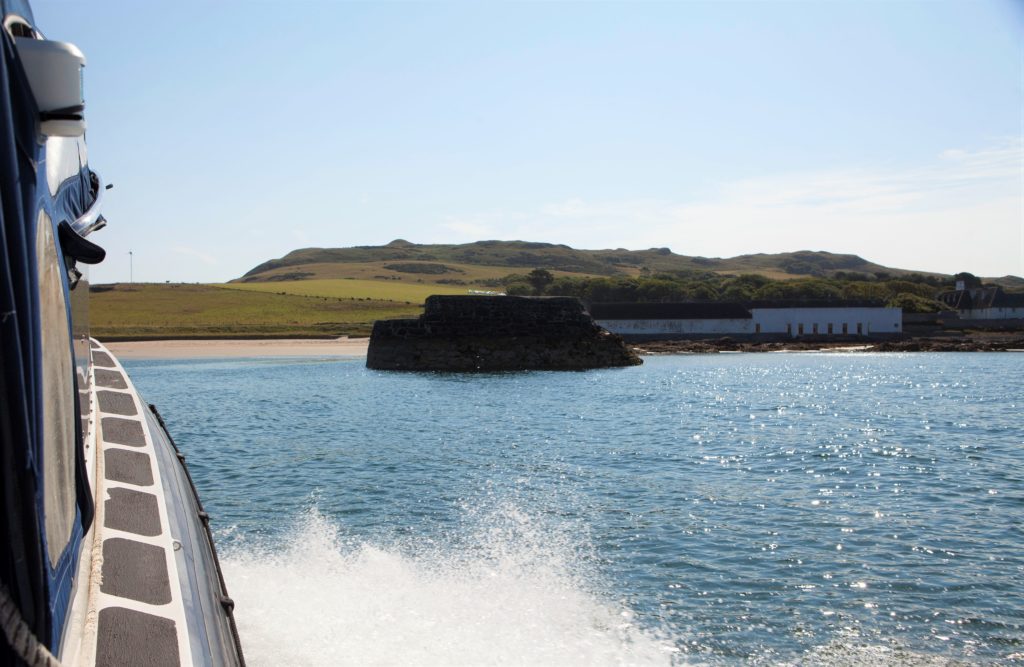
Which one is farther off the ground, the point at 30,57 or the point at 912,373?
the point at 30,57

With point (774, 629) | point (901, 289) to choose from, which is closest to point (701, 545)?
point (774, 629)

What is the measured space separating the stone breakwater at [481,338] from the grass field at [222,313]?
2463cm

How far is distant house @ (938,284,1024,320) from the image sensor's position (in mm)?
87375

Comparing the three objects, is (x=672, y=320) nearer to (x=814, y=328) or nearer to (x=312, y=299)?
(x=814, y=328)

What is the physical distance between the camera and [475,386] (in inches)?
1277

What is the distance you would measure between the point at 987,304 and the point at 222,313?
3033 inches

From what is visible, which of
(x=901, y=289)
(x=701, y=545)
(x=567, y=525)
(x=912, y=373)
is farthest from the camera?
(x=901, y=289)

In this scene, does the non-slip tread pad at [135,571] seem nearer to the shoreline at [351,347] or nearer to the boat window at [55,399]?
the boat window at [55,399]

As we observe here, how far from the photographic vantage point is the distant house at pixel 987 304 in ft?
287

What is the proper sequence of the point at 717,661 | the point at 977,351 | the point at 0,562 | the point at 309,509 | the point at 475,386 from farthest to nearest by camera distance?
the point at 977,351, the point at 475,386, the point at 309,509, the point at 717,661, the point at 0,562

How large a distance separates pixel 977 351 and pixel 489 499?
67.4 m

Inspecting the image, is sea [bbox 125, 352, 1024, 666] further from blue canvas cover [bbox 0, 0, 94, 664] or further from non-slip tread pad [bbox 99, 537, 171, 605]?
blue canvas cover [bbox 0, 0, 94, 664]

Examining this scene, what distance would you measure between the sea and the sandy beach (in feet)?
92.4

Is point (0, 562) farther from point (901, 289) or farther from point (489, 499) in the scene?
point (901, 289)
